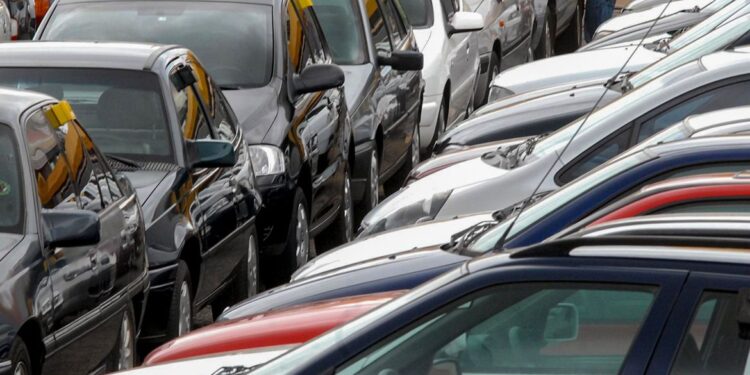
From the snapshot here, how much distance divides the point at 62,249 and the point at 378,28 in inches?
279

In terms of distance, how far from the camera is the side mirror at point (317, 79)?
10766mm

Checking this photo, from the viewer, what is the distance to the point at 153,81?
29.2ft

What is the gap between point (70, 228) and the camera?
6883 mm

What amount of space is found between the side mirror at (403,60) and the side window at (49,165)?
558 cm

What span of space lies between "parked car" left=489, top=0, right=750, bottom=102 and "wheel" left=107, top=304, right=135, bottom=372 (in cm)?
427

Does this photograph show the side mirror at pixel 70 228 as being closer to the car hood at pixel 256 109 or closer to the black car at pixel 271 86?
the black car at pixel 271 86

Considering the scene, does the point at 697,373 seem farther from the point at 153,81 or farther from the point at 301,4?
the point at 301,4

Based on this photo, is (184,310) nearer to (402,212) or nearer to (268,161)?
(402,212)

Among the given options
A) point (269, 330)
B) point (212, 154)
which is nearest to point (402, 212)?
point (212, 154)

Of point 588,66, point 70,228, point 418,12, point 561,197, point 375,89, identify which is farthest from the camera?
point 418,12

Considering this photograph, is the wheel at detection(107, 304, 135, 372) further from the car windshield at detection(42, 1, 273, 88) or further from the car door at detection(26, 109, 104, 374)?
the car windshield at detection(42, 1, 273, 88)

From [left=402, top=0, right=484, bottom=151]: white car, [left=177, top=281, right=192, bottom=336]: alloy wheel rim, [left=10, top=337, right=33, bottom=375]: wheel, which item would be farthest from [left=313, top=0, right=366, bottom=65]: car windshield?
[left=10, top=337, right=33, bottom=375]: wheel

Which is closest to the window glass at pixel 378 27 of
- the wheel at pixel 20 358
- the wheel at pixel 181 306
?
the wheel at pixel 181 306

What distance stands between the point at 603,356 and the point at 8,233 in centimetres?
353
